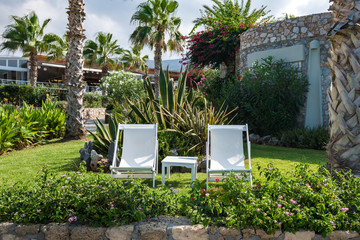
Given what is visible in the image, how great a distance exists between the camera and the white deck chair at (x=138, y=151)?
5195 millimetres

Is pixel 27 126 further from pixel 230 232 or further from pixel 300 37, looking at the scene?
pixel 300 37

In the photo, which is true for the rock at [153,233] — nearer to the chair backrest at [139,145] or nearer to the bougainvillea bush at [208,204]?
the bougainvillea bush at [208,204]

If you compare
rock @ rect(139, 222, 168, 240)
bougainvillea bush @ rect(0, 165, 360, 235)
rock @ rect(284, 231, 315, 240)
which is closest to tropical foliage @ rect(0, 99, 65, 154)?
bougainvillea bush @ rect(0, 165, 360, 235)

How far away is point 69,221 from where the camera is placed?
3281 millimetres

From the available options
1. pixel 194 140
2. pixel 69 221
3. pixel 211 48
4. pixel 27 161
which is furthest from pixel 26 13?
pixel 69 221

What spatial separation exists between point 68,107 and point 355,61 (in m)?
8.83

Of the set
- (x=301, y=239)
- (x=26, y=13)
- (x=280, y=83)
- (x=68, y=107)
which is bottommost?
(x=301, y=239)

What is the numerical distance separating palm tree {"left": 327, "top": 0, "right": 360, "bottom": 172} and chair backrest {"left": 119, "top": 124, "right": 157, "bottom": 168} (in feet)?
9.32

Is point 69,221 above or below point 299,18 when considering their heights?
below

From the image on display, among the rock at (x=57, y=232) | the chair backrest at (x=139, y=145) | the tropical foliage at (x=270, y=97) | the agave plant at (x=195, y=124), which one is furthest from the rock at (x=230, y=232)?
the tropical foliage at (x=270, y=97)

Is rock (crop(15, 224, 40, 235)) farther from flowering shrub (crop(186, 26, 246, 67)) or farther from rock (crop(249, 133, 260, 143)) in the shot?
flowering shrub (crop(186, 26, 246, 67))

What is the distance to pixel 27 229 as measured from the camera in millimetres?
3336

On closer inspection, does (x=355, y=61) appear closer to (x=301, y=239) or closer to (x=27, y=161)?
(x=301, y=239)

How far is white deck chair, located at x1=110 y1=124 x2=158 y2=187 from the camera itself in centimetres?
520
